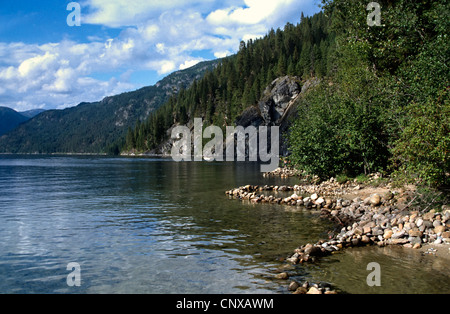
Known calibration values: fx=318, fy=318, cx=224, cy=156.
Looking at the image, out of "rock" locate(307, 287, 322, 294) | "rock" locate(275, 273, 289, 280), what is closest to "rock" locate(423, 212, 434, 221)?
"rock" locate(275, 273, 289, 280)

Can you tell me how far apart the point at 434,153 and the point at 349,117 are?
49.9 ft

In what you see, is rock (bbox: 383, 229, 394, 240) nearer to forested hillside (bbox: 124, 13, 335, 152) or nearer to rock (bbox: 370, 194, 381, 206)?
rock (bbox: 370, 194, 381, 206)

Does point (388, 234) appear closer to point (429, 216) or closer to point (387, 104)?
point (429, 216)

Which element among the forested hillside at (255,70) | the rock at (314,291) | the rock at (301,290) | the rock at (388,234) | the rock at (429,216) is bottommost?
the rock at (301,290)

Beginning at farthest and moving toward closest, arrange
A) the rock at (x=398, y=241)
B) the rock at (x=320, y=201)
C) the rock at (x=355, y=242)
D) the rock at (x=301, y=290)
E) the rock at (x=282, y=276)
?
the rock at (x=320, y=201) → the rock at (x=355, y=242) → the rock at (x=398, y=241) → the rock at (x=282, y=276) → the rock at (x=301, y=290)

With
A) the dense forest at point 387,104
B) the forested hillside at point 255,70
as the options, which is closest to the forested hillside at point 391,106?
the dense forest at point 387,104

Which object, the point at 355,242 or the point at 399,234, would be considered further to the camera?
the point at 399,234

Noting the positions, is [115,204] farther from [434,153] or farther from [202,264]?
[434,153]

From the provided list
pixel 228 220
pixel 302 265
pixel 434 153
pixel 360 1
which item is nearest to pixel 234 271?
pixel 302 265

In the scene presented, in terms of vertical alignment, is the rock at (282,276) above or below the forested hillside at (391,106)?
below

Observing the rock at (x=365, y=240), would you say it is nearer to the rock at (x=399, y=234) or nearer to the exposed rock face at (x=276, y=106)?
→ the rock at (x=399, y=234)

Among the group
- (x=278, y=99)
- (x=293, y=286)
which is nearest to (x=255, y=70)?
(x=278, y=99)
